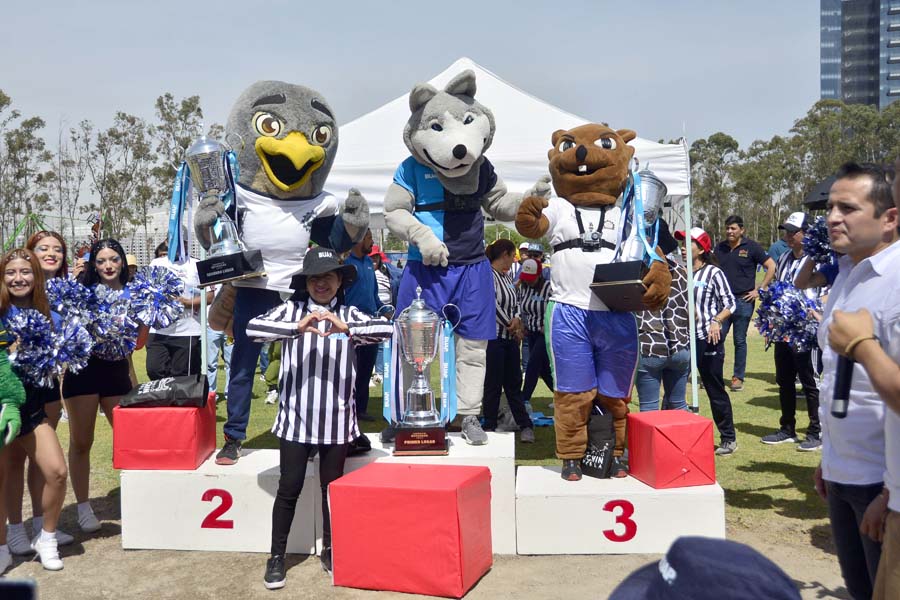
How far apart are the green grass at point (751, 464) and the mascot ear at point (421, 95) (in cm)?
277

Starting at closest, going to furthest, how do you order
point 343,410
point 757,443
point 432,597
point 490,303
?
point 432,597 → point 343,410 → point 490,303 → point 757,443

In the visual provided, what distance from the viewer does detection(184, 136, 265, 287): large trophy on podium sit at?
4.78m

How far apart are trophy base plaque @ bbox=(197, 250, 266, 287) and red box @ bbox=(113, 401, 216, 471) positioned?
2.56 ft

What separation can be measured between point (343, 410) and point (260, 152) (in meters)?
1.85

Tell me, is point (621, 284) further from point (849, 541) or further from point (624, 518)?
point (849, 541)

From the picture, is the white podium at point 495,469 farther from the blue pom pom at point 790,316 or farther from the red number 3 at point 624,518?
the blue pom pom at point 790,316

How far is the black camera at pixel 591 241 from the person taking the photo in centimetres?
480

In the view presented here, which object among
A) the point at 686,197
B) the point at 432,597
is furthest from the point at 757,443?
the point at 432,597

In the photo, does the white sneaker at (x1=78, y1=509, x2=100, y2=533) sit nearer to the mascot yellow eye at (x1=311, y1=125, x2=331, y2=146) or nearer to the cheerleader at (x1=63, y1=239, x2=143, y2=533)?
the cheerleader at (x1=63, y1=239, x2=143, y2=533)

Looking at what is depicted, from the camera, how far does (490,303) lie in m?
5.57

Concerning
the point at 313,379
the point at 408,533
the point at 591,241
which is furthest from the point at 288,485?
the point at 591,241

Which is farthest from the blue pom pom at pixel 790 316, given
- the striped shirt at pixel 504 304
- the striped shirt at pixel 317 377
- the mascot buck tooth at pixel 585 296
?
the striped shirt at pixel 317 377

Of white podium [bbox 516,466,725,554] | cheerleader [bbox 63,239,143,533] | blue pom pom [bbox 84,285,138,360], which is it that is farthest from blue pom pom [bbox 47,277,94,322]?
white podium [bbox 516,466,725,554]

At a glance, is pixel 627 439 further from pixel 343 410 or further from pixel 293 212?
pixel 293 212
